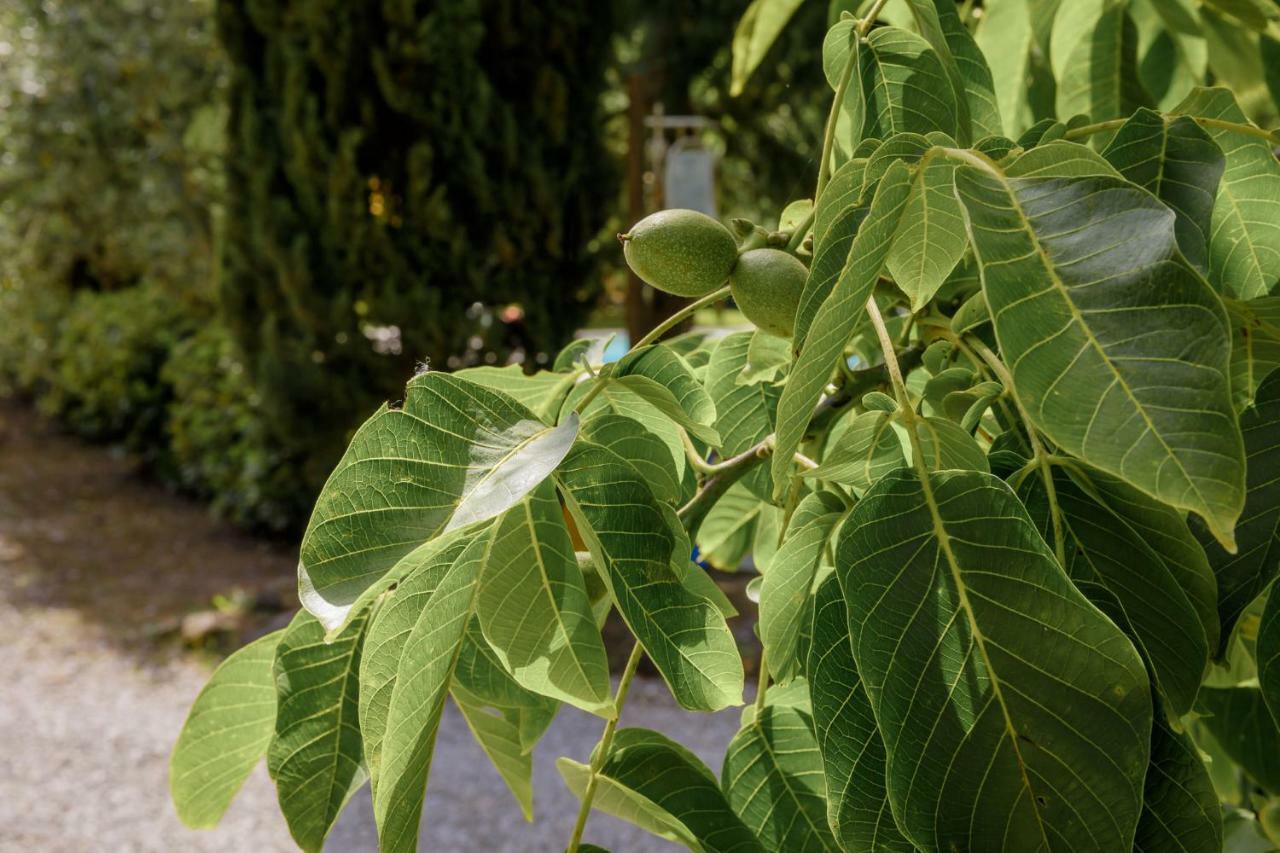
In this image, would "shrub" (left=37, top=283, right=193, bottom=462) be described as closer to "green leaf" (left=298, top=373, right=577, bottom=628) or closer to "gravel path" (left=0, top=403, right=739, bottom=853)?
"gravel path" (left=0, top=403, right=739, bottom=853)

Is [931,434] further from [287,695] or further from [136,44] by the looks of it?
[136,44]

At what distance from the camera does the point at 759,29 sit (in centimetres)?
94

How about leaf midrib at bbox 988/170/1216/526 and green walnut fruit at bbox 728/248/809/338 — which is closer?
leaf midrib at bbox 988/170/1216/526

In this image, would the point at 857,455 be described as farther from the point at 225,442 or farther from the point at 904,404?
the point at 225,442

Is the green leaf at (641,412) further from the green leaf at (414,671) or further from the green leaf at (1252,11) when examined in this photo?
the green leaf at (1252,11)

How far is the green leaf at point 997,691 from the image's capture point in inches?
→ 14.2

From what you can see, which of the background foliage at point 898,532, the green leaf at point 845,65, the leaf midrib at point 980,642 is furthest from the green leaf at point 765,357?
the leaf midrib at point 980,642

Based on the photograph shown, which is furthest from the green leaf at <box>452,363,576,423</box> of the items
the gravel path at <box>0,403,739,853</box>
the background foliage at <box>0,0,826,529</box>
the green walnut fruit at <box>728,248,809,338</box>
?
the background foliage at <box>0,0,826,529</box>

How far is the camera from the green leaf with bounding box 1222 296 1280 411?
46cm

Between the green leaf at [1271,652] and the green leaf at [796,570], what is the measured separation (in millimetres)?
167

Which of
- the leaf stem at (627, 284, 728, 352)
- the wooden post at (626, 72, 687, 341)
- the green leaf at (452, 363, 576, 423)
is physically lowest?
the wooden post at (626, 72, 687, 341)

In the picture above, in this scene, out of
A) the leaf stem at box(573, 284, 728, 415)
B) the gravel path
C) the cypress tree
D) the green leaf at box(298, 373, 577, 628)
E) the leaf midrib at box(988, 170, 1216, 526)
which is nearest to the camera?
the leaf midrib at box(988, 170, 1216, 526)

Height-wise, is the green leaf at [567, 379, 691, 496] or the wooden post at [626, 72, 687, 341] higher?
the green leaf at [567, 379, 691, 496]

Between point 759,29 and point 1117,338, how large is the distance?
691mm
